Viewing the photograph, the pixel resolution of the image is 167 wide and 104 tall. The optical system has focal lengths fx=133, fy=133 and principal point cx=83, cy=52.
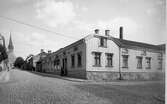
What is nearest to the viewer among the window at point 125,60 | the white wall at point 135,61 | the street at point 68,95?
the street at point 68,95

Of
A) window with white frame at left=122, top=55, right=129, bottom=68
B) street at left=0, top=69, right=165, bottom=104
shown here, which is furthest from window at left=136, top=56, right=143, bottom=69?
street at left=0, top=69, right=165, bottom=104

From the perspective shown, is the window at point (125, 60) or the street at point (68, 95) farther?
the window at point (125, 60)

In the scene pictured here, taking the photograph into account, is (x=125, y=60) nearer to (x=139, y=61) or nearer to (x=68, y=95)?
(x=139, y=61)

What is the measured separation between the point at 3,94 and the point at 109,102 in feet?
4.77

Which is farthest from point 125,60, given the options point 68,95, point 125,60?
point 68,95

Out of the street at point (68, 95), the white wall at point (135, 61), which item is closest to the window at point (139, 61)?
the white wall at point (135, 61)

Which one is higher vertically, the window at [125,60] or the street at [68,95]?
the window at [125,60]

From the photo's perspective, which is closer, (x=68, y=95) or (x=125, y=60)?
(x=68, y=95)

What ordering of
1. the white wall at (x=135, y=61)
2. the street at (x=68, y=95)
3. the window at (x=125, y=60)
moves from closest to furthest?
the street at (x=68, y=95) → the white wall at (x=135, y=61) → the window at (x=125, y=60)

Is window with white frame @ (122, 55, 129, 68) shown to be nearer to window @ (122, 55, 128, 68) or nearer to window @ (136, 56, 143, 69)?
window @ (122, 55, 128, 68)

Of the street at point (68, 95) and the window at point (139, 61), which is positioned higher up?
the window at point (139, 61)

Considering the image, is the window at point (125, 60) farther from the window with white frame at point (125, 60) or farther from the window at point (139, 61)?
the window at point (139, 61)

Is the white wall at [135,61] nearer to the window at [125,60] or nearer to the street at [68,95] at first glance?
the window at [125,60]

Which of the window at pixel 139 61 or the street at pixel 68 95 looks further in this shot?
the window at pixel 139 61
